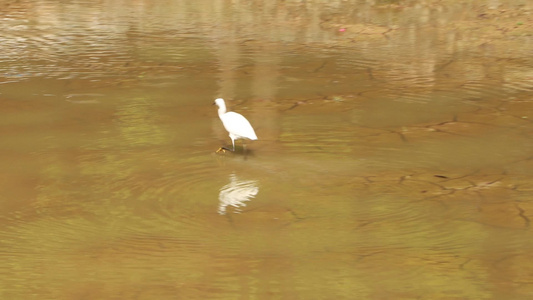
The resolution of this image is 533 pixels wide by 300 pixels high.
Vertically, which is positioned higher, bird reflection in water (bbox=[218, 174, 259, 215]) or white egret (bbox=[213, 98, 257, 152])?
white egret (bbox=[213, 98, 257, 152])

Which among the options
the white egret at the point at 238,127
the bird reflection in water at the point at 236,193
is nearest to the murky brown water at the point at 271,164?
the bird reflection in water at the point at 236,193

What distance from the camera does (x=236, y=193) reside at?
579cm

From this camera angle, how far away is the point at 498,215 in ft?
17.6

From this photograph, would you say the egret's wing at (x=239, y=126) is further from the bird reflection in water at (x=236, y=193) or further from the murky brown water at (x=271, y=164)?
the bird reflection in water at (x=236, y=193)

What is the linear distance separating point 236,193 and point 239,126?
34.7 inches

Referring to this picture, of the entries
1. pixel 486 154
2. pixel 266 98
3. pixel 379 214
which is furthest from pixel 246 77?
pixel 379 214

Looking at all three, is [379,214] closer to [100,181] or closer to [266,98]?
[100,181]

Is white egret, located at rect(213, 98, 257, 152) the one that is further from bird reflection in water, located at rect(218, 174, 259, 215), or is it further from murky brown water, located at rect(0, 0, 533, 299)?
bird reflection in water, located at rect(218, 174, 259, 215)

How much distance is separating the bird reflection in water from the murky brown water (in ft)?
0.06

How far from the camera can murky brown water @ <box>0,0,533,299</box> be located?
4.60 metres

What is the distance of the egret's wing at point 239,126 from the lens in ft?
21.3

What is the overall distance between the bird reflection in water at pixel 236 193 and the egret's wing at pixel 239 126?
461 millimetres

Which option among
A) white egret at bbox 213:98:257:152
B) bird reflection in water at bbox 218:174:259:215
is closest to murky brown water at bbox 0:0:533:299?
bird reflection in water at bbox 218:174:259:215

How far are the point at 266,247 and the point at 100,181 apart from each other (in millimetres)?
1615
